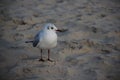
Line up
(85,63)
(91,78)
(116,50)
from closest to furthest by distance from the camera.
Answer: (91,78)
(85,63)
(116,50)

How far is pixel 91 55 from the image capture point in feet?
18.0

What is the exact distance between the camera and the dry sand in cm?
494

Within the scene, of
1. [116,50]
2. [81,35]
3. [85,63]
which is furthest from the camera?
[81,35]

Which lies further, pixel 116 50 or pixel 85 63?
pixel 116 50

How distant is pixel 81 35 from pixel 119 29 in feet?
2.63

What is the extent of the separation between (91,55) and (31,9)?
2916mm

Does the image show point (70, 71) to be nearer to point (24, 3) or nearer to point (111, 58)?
point (111, 58)

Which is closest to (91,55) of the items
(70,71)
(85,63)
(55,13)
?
(85,63)

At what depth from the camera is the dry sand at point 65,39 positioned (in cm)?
494

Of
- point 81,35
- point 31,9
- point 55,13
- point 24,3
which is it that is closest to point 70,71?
point 81,35

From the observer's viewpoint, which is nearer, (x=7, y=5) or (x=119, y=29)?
(x=119, y=29)

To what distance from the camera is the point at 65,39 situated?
6.21 m

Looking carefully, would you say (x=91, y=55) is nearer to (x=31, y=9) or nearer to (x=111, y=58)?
(x=111, y=58)

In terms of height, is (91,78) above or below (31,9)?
below
